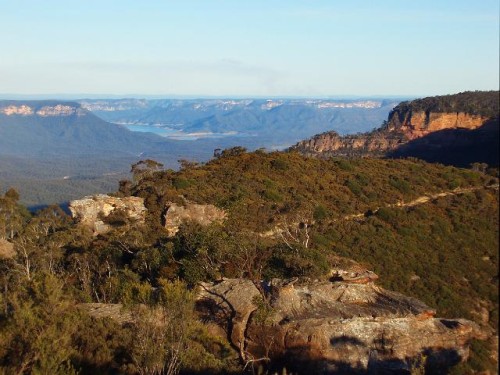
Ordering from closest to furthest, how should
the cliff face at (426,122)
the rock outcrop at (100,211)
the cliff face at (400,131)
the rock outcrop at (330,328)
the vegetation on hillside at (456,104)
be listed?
1. the rock outcrop at (330,328)
2. the rock outcrop at (100,211)
3. the cliff face at (426,122)
4. the vegetation on hillside at (456,104)
5. the cliff face at (400,131)

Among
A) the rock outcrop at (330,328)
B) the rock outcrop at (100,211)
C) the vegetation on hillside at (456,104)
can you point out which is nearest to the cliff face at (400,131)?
the vegetation on hillside at (456,104)

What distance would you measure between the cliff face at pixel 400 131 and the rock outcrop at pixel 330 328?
5673 cm

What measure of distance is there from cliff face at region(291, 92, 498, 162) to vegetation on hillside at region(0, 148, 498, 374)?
1184 inches

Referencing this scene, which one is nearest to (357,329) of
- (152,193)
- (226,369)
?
(226,369)

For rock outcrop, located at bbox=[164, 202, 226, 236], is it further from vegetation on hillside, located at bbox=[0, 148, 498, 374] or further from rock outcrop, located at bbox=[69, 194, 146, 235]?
rock outcrop, located at bbox=[69, 194, 146, 235]

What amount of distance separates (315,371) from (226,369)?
235 centimetres

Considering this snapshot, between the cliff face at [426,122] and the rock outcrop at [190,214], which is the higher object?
the cliff face at [426,122]

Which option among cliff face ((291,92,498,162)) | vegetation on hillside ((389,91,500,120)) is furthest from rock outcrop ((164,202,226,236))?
vegetation on hillside ((389,91,500,120))

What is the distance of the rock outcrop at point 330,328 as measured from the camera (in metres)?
13.6

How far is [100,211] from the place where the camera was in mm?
29781

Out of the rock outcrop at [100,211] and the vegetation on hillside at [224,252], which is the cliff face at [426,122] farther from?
the rock outcrop at [100,211]

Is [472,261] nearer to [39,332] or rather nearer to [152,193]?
[152,193]

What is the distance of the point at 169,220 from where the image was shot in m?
28.9

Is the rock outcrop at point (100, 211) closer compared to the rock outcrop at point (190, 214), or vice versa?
the rock outcrop at point (190, 214)
